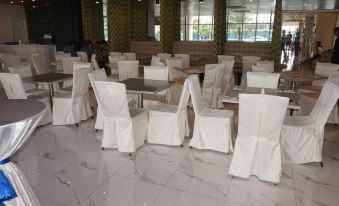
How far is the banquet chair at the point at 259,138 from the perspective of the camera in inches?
104

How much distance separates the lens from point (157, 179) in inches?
117

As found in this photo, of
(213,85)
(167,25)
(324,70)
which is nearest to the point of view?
(213,85)

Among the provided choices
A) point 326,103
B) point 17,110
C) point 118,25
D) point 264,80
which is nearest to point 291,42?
point 118,25

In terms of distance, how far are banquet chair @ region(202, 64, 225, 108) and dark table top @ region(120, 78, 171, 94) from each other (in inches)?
42.3

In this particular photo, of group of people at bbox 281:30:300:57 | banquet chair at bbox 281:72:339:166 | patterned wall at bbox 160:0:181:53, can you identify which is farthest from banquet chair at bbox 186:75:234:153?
group of people at bbox 281:30:300:57

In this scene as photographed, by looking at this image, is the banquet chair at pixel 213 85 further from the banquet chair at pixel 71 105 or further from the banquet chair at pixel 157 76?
the banquet chair at pixel 71 105

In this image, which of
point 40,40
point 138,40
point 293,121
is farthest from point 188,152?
point 40,40

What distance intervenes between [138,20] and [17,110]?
10.8 metres

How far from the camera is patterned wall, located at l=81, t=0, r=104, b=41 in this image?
35.7 ft

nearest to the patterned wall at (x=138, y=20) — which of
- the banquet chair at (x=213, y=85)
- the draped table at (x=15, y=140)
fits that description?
the banquet chair at (x=213, y=85)

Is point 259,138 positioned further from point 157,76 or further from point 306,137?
point 157,76

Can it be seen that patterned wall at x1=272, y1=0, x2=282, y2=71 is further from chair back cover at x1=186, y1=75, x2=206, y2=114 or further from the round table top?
the round table top

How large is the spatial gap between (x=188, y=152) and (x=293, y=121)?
4.39 ft

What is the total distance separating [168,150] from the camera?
3680mm
